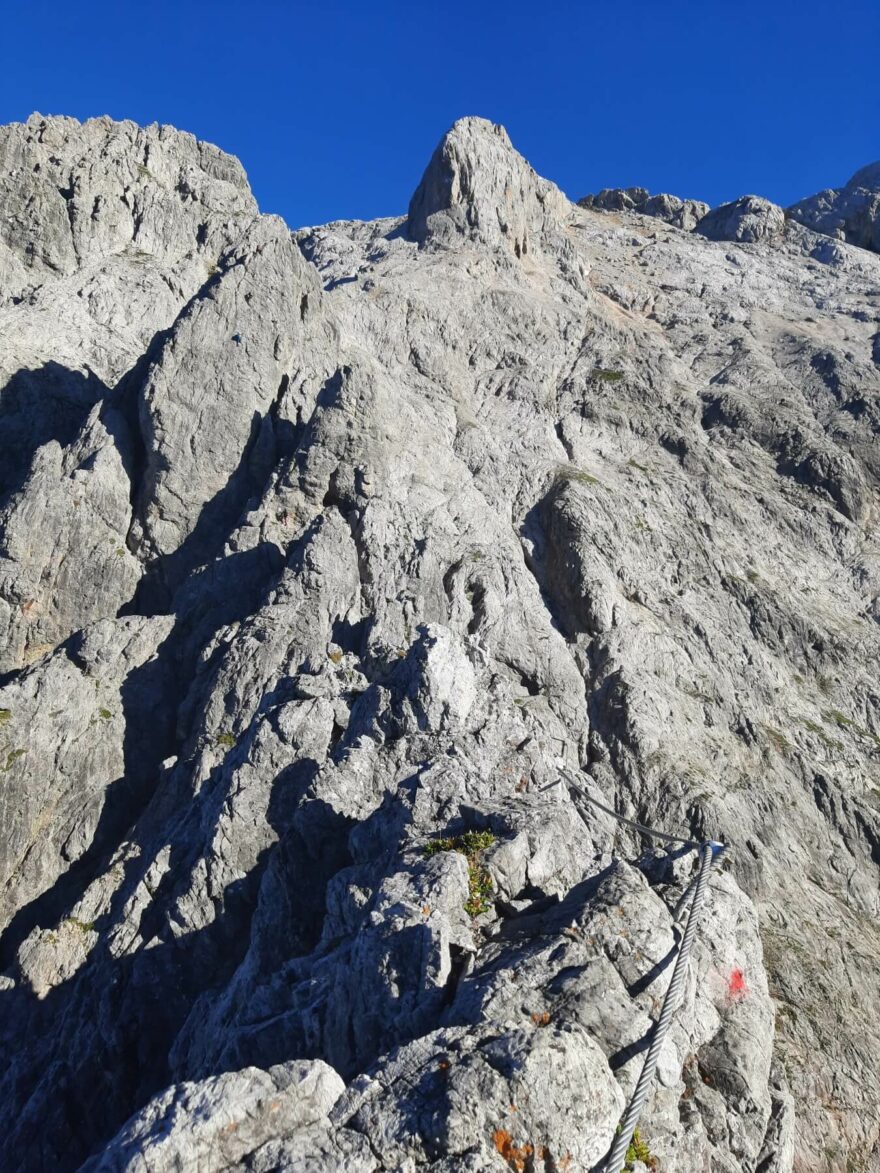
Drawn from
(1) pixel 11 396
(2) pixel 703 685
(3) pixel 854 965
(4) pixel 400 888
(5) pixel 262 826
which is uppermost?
(1) pixel 11 396

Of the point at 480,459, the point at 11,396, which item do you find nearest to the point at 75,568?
the point at 11,396

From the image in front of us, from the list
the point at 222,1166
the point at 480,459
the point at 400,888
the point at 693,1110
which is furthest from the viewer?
the point at 480,459

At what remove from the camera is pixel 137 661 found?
34.6 metres

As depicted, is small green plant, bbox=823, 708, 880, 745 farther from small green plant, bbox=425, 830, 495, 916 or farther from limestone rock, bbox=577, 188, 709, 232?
limestone rock, bbox=577, 188, 709, 232

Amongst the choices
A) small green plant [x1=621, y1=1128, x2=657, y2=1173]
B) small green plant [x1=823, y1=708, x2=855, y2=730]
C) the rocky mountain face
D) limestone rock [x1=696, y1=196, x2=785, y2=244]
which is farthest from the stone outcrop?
small green plant [x1=621, y1=1128, x2=657, y2=1173]

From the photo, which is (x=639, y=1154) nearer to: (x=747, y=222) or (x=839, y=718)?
(x=839, y=718)

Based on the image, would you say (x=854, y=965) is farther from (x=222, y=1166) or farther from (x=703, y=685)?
(x=222, y=1166)

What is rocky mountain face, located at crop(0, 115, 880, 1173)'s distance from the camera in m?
12.3

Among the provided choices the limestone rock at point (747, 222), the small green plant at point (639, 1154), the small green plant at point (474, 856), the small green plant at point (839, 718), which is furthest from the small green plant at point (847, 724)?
the limestone rock at point (747, 222)

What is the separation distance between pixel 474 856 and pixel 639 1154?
5.82 metres

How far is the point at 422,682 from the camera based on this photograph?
75.3 feet

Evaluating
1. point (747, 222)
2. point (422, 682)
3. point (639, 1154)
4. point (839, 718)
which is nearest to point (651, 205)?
point (747, 222)

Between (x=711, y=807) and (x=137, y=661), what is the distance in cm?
2336

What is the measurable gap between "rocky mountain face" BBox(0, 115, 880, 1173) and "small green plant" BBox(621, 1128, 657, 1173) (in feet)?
0.25
